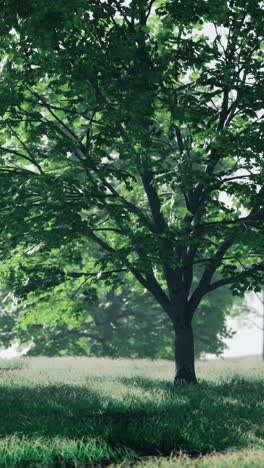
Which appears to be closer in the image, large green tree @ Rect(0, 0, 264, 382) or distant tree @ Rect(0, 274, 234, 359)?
large green tree @ Rect(0, 0, 264, 382)

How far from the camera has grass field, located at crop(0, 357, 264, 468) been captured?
302 inches

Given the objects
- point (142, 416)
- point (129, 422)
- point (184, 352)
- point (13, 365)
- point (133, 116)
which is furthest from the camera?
point (13, 365)

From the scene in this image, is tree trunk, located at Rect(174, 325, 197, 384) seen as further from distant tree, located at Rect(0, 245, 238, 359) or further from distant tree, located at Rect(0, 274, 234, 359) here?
distant tree, located at Rect(0, 274, 234, 359)

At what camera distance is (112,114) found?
1251cm

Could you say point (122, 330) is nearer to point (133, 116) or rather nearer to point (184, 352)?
point (184, 352)

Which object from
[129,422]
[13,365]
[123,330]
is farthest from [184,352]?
[123,330]

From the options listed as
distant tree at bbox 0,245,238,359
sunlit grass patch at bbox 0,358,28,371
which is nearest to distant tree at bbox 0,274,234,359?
distant tree at bbox 0,245,238,359

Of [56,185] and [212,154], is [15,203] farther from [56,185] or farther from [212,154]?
[212,154]

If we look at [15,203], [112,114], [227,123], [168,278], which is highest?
[227,123]

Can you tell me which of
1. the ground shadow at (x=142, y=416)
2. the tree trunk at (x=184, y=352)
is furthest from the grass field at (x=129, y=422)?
the tree trunk at (x=184, y=352)

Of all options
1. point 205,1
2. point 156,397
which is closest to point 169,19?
point 205,1

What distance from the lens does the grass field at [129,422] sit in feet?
25.2

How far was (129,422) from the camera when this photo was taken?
980 cm

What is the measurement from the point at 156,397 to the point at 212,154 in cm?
623
